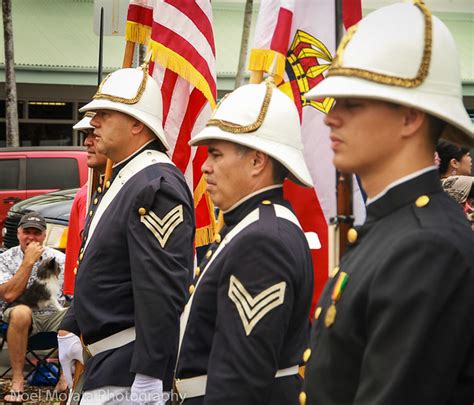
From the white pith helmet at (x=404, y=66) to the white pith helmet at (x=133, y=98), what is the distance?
7.92 ft

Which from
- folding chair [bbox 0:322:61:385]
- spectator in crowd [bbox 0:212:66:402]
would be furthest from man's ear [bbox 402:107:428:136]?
folding chair [bbox 0:322:61:385]

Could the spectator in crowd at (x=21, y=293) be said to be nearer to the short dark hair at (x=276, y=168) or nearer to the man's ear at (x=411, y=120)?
the short dark hair at (x=276, y=168)

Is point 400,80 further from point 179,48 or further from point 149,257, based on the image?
point 179,48

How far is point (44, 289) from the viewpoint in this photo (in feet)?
29.2

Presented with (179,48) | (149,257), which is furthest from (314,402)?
(179,48)

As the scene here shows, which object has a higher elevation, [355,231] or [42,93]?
[355,231]

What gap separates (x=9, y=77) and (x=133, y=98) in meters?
16.6

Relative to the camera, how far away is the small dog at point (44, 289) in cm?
880

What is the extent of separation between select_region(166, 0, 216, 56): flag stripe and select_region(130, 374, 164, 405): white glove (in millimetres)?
2516

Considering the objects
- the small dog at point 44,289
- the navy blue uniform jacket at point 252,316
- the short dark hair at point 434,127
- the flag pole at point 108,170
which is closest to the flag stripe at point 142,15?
the flag pole at point 108,170

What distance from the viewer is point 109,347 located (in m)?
4.41

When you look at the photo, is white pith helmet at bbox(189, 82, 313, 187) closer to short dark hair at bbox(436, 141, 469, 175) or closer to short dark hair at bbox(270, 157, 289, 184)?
short dark hair at bbox(270, 157, 289, 184)

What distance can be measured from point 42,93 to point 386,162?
22.3 metres

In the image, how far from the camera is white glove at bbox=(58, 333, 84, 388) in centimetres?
549
